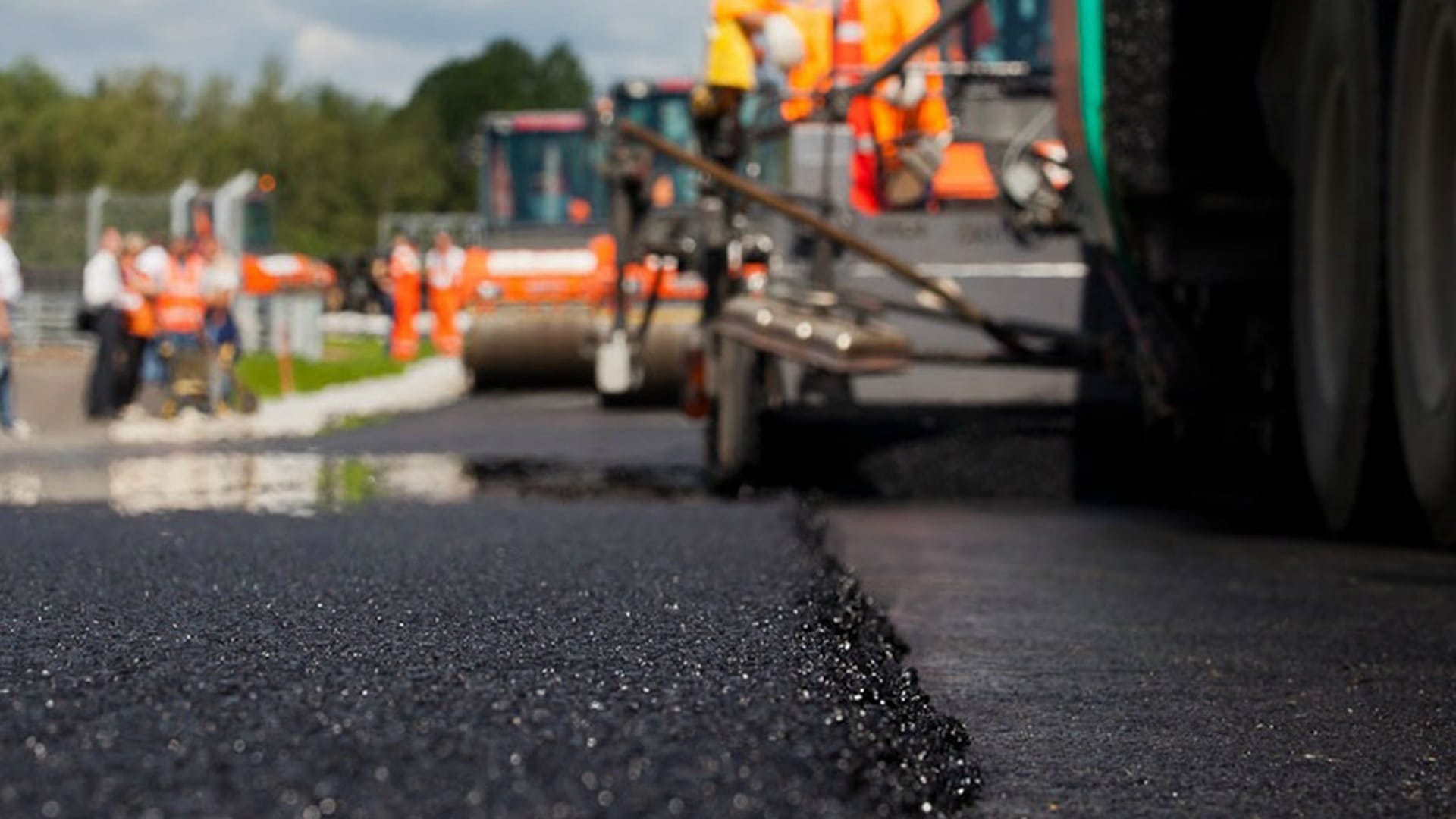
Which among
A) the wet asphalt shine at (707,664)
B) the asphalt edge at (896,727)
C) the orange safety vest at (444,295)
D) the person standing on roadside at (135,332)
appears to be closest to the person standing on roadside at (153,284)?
the person standing on roadside at (135,332)

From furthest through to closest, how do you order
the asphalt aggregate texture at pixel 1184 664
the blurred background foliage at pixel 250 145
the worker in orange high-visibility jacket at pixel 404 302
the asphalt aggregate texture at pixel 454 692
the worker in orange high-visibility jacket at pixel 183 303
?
1. the blurred background foliage at pixel 250 145
2. the worker in orange high-visibility jacket at pixel 404 302
3. the worker in orange high-visibility jacket at pixel 183 303
4. the asphalt aggregate texture at pixel 1184 664
5. the asphalt aggregate texture at pixel 454 692

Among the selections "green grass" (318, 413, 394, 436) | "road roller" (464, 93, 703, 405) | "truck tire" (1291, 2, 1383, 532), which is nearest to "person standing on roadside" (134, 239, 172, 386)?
"green grass" (318, 413, 394, 436)

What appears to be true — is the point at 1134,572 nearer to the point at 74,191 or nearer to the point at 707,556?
the point at 707,556

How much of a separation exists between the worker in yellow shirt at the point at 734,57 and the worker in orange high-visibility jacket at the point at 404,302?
845 inches

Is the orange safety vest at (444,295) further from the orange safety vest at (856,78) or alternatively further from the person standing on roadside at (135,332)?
the orange safety vest at (856,78)

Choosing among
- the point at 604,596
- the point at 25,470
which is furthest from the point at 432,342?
the point at 604,596

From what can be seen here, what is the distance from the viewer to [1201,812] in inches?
126

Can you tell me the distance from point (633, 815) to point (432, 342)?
3317cm

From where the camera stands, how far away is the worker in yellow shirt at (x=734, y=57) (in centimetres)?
953

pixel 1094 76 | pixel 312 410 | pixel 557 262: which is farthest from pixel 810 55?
pixel 557 262

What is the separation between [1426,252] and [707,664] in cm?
297

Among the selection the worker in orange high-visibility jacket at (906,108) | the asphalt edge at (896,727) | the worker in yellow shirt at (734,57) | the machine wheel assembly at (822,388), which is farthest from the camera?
the worker in orange high-visibility jacket at (906,108)

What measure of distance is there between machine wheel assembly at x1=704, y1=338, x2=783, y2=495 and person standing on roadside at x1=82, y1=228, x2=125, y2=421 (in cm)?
1001

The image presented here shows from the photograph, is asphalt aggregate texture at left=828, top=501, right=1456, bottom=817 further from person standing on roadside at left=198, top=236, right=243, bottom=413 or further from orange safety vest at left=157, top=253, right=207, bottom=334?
orange safety vest at left=157, top=253, right=207, bottom=334
